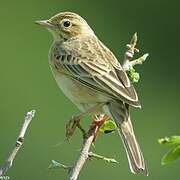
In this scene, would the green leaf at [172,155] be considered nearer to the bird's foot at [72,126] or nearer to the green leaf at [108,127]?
the green leaf at [108,127]

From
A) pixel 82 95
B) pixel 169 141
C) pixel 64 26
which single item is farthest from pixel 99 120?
pixel 64 26

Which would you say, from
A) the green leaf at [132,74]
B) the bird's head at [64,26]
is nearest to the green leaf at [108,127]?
the green leaf at [132,74]

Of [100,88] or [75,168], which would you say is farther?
[100,88]

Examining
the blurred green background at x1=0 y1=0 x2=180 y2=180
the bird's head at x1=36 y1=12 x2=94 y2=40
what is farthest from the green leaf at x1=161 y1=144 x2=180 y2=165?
the blurred green background at x1=0 y1=0 x2=180 y2=180

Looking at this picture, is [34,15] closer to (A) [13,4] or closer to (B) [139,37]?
(A) [13,4]

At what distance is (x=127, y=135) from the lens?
664 centimetres

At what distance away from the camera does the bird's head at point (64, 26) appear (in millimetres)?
8008

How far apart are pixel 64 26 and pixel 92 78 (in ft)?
3.52

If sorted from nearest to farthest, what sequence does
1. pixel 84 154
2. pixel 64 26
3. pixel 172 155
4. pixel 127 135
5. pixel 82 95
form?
1. pixel 172 155
2. pixel 84 154
3. pixel 127 135
4. pixel 82 95
5. pixel 64 26

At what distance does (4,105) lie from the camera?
512 inches

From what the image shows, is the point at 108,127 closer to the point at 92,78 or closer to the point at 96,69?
the point at 92,78

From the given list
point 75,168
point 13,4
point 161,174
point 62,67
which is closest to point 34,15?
point 13,4

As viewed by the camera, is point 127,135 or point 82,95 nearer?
point 127,135

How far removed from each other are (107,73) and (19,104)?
19.1 ft
